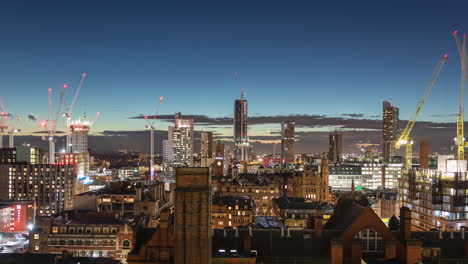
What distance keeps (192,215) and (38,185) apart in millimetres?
152301

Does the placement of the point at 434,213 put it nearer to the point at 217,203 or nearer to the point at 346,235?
the point at 217,203

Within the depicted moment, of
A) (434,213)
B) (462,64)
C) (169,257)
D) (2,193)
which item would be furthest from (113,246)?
(462,64)

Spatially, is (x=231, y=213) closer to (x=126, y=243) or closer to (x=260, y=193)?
(x=260, y=193)

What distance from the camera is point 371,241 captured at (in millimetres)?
45500

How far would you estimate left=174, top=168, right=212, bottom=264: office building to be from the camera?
3306 centimetres

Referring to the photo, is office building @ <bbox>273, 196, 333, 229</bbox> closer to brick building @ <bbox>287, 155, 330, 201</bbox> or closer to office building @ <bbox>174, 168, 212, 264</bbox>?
brick building @ <bbox>287, 155, 330, 201</bbox>

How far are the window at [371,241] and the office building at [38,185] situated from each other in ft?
477

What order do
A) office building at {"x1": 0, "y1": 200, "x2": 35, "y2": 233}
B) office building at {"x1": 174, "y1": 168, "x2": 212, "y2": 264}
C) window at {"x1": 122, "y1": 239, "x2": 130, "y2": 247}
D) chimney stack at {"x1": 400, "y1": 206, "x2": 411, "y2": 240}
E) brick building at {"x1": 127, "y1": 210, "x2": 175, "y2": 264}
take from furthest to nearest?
office building at {"x1": 0, "y1": 200, "x2": 35, "y2": 233}, window at {"x1": 122, "y1": 239, "x2": 130, "y2": 247}, chimney stack at {"x1": 400, "y1": 206, "x2": 411, "y2": 240}, brick building at {"x1": 127, "y1": 210, "x2": 175, "y2": 264}, office building at {"x1": 174, "y1": 168, "x2": 212, "y2": 264}

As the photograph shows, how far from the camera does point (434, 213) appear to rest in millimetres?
104938

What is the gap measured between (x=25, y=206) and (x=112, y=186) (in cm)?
3543

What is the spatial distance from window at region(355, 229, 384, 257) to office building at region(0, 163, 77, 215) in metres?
145

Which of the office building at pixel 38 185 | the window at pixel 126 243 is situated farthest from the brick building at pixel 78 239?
the office building at pixel 38 185

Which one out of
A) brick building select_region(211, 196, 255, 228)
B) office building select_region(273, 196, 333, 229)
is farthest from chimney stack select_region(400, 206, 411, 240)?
brick building select_region(211, 196, 255, 228)

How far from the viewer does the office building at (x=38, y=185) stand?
168m
